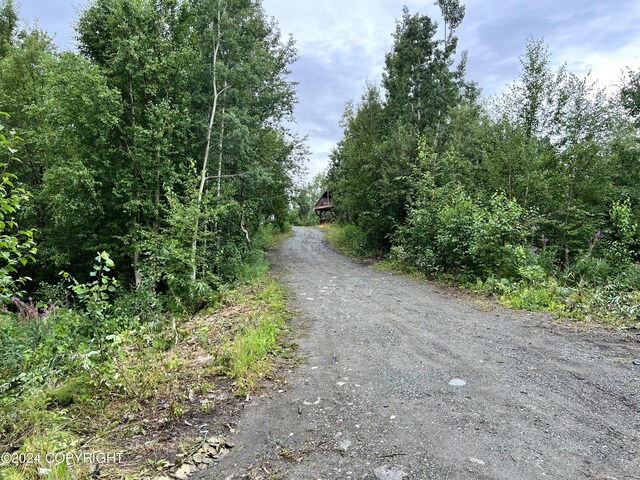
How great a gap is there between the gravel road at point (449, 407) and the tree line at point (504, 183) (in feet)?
8.97

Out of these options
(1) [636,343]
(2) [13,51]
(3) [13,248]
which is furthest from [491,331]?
(2) [13,51]

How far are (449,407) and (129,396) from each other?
3257mm

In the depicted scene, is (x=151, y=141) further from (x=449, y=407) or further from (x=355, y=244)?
(x=355, y=244)

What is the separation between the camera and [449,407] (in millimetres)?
3205

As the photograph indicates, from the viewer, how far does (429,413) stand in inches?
123

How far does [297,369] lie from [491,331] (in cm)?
333

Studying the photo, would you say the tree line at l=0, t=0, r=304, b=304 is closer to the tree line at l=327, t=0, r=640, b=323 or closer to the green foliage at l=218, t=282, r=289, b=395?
the green foliage at l=218, t=282, r=289, b=395

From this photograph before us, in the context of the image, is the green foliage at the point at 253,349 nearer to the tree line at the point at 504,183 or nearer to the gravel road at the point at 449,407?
the gravel road at the point at 449,407

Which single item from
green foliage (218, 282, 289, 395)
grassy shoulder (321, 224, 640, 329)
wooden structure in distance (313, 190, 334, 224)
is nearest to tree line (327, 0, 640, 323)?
grassy shoulder (321, 224, 640, 329)

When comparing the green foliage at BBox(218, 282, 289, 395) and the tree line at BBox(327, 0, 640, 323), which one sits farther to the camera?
the tree line at BBox(327, 0, 640, 323)

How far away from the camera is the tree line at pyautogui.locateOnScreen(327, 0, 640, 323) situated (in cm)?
855

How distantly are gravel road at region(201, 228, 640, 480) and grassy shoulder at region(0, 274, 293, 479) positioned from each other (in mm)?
486

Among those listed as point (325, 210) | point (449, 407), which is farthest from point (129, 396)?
point (325, 210)

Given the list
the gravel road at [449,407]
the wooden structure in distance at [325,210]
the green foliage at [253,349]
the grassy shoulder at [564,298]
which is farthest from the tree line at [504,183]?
the wooden structure in distance at [325,210]
